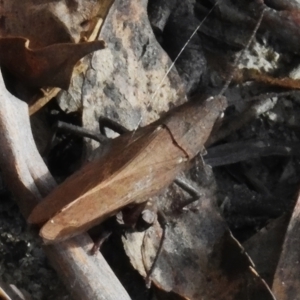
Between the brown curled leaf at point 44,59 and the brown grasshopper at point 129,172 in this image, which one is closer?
the brown grasshopper at point 129,172

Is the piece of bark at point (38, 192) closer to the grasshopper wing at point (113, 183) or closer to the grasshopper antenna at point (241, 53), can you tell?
the grasshopper wing at point (113, 183)

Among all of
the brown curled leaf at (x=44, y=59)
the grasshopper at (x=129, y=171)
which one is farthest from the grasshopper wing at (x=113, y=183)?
the brown curled leaf at (x=44, y=59)

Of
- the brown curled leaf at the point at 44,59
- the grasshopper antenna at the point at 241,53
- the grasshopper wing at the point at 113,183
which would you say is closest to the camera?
the grasshopper wing at the point at 113,183

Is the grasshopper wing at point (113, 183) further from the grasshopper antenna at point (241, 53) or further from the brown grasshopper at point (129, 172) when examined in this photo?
the grasshopper antenna at point (241, 53)

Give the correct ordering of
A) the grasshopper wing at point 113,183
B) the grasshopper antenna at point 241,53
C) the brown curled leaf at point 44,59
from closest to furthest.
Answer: the grasshopper wing at point 113,183
the brown curled leaf at point 44,59
the grasshopper antenna at point 241,53

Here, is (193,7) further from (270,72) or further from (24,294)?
(24,294)

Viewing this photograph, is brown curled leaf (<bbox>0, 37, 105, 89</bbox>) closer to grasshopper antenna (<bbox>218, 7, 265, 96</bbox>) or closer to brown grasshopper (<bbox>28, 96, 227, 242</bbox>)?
brown grasshopper (<bbox>28, 96, 227, 242</bbox>)

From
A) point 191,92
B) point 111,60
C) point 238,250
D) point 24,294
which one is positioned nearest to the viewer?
point 24,294

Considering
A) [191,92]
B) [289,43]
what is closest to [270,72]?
[289,43]

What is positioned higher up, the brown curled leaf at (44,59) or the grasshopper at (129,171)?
the brown curled leaf at (44,59)
